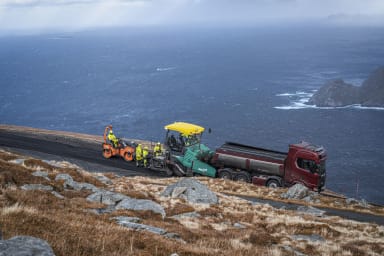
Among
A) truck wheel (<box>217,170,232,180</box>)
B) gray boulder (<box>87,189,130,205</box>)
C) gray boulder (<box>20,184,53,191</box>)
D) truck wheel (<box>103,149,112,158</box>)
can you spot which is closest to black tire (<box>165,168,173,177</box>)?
truck wheel (<box>217,170,232,180</box>)

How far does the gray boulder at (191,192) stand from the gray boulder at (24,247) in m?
15.0

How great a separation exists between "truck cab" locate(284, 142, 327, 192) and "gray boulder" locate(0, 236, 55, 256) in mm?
23024

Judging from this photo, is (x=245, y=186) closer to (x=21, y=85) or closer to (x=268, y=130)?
(x=268, y=130)

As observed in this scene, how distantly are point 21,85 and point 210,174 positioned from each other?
166054 mm

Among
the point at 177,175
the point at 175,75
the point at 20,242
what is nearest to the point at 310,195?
the point at 177,175

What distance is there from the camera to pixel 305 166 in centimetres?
2783

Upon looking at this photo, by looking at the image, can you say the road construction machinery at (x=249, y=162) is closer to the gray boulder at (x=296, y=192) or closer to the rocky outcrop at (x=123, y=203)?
the gray boulder at (x=296, y=192)

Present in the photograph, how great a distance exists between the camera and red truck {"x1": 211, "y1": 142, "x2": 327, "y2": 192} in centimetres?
2744

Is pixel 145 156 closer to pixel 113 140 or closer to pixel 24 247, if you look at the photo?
pixel 113 140

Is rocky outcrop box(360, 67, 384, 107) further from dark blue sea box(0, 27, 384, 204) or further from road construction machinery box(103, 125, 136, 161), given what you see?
road construction machinery box(103, 125, 136, 161)

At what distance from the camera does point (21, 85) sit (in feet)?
577

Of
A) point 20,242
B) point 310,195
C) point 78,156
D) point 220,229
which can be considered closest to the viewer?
point 20,242

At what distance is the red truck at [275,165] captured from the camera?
27438mm

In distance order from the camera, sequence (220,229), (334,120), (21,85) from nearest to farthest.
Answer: (220,229)
(334,120)
(21,85)
